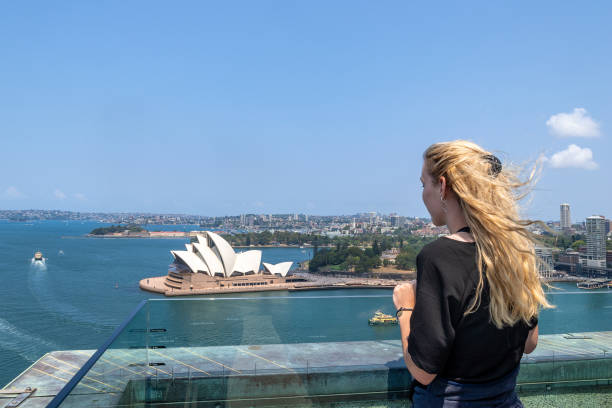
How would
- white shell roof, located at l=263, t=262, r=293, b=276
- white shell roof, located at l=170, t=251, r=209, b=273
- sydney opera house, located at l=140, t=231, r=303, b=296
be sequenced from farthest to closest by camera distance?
white shell roof, located at l=263, t=262, r=293, b=276 → white shell roof, located at l=170, t=251, r=209, b=273 → sydney opera house, located at l=140, t=231, r=303, b=296

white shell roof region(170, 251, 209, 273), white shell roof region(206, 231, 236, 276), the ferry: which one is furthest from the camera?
white shell roof region(206, 231, 236, 276)

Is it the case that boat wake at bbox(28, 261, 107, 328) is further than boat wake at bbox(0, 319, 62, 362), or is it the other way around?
boat wake at bbox(28, 261, 107, 328)

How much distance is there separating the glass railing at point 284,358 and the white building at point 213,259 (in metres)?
16.8

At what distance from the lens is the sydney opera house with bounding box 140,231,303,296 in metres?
17.2

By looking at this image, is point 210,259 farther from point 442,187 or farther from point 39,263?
point 442,187

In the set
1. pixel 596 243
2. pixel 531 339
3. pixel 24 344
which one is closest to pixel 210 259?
→ pixel 24 344

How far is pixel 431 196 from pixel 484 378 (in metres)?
0.17

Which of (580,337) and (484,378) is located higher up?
(484,378)

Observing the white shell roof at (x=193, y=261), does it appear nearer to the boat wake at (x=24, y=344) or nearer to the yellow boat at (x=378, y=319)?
the boat wake at (x=24, y=344)

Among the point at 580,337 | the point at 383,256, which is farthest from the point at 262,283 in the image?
the point at 580,337

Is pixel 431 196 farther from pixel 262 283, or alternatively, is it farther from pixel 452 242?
pixel 262 283

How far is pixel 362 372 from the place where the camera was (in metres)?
1.09

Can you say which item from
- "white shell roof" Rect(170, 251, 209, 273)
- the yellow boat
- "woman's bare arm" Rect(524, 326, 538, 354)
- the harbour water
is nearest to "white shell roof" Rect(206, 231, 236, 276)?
"white shell roof" Rect(170, 251, 209, 273)

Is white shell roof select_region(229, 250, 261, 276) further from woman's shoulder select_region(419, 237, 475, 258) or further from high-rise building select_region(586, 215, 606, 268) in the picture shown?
woman's shoulder select_region(419, 237, 475, 258)
